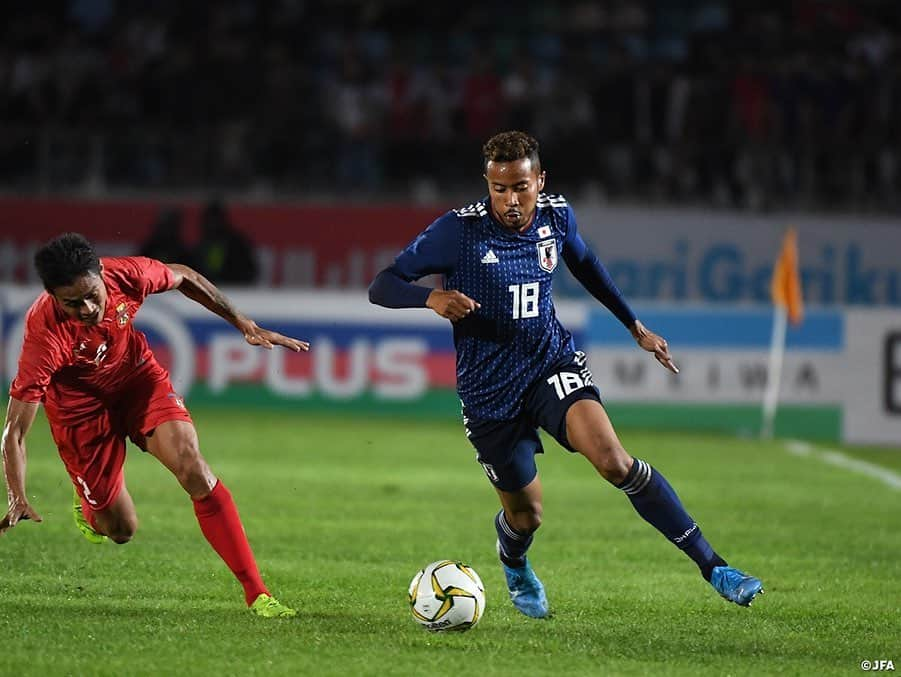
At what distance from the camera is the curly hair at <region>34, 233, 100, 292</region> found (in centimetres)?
638

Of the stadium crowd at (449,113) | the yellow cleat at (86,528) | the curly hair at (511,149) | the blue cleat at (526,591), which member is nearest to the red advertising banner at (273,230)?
the stadium crowd at (449,113)

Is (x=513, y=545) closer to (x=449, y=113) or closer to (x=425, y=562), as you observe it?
(x=425, y=562)

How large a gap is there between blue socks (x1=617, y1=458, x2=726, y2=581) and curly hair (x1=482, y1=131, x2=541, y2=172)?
143 cm

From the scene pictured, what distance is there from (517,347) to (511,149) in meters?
0.91

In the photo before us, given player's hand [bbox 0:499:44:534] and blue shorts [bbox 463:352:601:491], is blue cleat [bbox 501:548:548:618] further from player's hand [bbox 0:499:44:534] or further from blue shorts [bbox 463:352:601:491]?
player's hand [bbox 0:499:44:534]

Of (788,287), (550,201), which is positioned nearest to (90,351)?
(550,201)

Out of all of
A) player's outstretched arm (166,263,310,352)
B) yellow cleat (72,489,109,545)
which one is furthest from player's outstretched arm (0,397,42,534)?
yellow cleat (72,489,109,545)

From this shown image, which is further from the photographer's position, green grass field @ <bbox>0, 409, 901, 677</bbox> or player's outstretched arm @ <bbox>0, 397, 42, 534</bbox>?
player's outstretched arm @ <bbox>0, 397, 42, 534</bbox>

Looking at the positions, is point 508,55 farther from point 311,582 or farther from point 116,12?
point 311,582

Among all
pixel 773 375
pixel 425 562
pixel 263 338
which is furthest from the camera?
pixel 773 375

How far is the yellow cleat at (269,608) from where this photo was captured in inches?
267

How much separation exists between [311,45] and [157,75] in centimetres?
225

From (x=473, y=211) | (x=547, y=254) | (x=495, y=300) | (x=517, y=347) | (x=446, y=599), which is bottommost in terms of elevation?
(x=446, y=599)

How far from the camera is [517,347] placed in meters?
7.02
